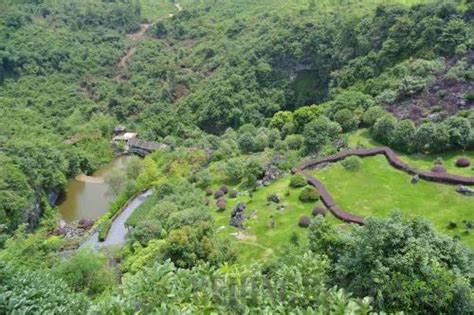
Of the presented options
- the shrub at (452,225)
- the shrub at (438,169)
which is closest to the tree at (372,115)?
the shrub at (438,169)

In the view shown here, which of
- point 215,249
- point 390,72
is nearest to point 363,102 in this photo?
point 390,72

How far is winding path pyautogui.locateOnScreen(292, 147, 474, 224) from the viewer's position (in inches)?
1555

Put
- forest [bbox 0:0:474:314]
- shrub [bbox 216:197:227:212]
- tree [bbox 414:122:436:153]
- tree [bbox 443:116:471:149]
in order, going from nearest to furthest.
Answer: forest [bbox 0:0:474:314] → tree [bbox 443:116:471:149] → tree [bbox 414:122:436:153] → shrub [bbox 216:197:227:212]

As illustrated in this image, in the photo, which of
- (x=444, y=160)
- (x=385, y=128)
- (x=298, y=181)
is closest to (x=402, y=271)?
(x=298, y=181)

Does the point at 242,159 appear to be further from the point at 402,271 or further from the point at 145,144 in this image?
the point at 145,144

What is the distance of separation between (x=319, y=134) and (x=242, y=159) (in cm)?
866

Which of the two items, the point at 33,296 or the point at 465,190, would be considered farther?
the point at 465,190

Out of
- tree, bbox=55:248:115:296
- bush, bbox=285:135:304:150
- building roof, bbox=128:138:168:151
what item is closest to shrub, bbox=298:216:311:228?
tree, bbox=55:248:115:296

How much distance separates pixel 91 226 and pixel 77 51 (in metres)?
72.0

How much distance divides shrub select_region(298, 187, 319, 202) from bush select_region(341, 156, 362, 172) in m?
4.86

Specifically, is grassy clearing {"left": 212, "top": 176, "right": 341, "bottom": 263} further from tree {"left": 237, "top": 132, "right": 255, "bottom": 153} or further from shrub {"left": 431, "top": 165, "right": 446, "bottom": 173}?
tree {"left": 237, "top": 132, "right": 255, "bottom": 153}

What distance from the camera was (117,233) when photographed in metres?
51.8

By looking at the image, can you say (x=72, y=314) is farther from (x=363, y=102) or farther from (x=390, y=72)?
(x=390, y=72)

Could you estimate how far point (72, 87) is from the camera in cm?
10700
